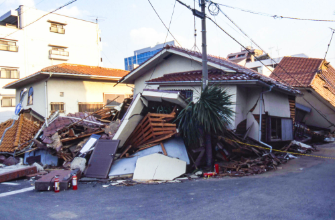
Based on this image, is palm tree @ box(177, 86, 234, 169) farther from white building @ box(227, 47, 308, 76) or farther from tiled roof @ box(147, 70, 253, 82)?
white building @ box(227, 47, 308, 76)

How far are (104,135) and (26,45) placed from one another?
22825 mm

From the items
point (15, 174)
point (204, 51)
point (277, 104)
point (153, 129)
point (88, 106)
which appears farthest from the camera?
point (88, 106)

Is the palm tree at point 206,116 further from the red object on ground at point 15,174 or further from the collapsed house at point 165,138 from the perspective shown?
the red object on ground at point 15,174

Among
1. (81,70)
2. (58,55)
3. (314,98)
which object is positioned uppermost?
(58,55)

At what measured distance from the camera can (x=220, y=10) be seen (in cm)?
1037

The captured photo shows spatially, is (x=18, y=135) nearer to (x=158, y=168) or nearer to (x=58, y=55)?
(x=158, y=168)

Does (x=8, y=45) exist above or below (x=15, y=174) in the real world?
above

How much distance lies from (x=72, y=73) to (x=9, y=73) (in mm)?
Result: 13544

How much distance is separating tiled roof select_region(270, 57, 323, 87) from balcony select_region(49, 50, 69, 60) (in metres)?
21.8

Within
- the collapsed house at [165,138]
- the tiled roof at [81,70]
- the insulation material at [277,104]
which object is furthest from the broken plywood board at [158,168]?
the tiled roof at [81,70]

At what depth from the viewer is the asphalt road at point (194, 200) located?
512 cm

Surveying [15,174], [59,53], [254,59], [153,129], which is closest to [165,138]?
[153,129]

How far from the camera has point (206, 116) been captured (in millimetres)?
8789

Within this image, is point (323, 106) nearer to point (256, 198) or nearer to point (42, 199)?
point (256, 198)
